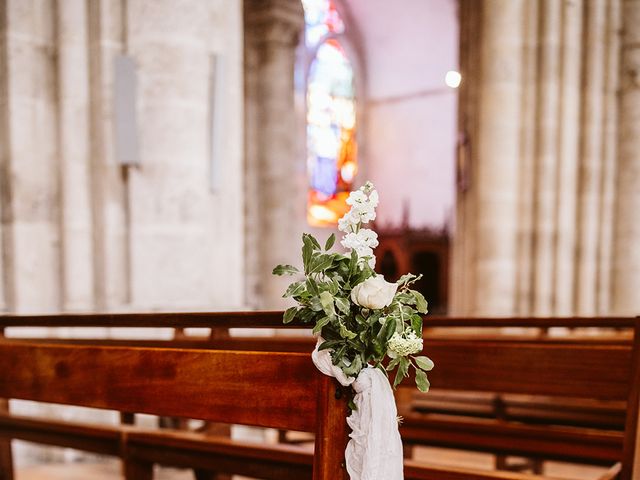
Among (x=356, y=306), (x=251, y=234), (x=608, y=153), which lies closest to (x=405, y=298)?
(x=356, y=306)

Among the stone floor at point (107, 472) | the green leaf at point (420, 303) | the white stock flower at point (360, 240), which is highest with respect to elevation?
the white stock flower at point (360, 240)

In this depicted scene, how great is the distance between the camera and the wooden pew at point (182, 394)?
6.15ft

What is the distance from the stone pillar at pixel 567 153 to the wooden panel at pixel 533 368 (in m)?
3.70

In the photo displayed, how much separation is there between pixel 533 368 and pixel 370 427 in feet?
6.30

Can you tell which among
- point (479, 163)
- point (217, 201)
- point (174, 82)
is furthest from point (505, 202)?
point (174, 82)

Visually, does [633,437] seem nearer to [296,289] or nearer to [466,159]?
[296,289]

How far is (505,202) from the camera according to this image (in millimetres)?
6711

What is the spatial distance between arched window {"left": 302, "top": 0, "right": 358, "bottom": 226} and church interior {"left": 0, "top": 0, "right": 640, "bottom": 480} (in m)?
3.93

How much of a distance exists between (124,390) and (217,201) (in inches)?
92.5

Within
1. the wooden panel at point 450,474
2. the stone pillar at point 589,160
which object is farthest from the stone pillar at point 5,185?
the stone pillar at point 589,160

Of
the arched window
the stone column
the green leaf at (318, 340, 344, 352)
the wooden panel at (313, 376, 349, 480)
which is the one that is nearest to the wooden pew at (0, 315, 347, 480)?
the wooden panel at (313, 376, 349, 480)

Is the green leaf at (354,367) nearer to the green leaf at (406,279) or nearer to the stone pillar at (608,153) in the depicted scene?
the green leaf at (406,279)

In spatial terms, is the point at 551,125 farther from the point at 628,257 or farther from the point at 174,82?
the point at 174,82

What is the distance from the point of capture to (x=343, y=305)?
5.71 feet
